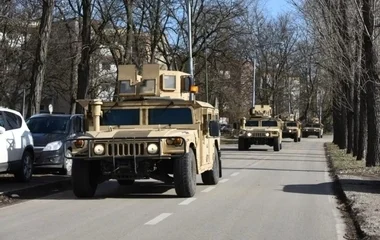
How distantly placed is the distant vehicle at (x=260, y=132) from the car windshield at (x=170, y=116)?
2406 centimetres

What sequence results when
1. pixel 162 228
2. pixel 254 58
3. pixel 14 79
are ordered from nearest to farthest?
1. pixel 162 228
2. pixel 14 79
3. pixel 254 58

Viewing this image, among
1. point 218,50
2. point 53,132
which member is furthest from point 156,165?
point 218,50

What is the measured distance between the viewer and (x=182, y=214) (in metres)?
11.9

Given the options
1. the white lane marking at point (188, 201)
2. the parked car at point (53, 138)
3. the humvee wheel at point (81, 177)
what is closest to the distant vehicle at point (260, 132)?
the parked car at point (53, 138)

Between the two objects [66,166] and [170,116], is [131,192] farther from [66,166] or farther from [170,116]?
[66,166]

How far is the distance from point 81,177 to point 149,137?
1.69 meters

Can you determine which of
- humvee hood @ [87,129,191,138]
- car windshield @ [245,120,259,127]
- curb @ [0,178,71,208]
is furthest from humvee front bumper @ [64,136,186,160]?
car windshield @ [245,120,259,127]

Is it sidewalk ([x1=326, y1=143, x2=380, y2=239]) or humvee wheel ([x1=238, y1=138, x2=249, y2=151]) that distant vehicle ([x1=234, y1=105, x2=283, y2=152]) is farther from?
sidewalk ([x1=326, y1=143, x2=380, y2=239])

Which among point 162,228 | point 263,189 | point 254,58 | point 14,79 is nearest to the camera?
point 162,228

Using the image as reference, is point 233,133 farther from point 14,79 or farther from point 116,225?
point 116,225

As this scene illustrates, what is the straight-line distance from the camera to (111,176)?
14.0 metres

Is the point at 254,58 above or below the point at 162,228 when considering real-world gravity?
above

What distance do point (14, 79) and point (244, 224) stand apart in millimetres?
42404

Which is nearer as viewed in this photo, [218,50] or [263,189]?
[263,189]
